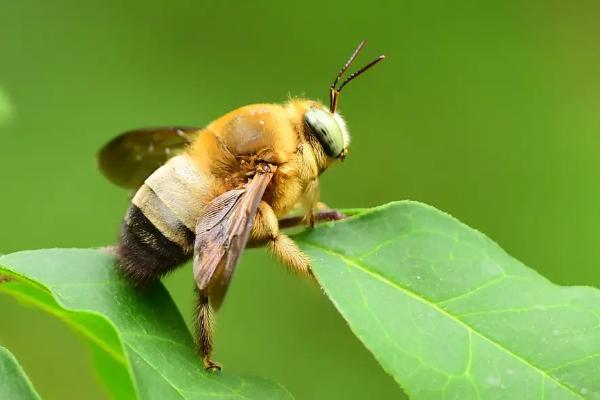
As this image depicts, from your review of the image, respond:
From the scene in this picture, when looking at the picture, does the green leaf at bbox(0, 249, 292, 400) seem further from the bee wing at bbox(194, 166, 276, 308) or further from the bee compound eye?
the bee compound eye

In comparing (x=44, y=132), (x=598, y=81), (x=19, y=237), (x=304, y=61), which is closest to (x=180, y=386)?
(x=19, y=237)

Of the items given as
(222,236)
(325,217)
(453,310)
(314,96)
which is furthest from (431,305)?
(314,96)

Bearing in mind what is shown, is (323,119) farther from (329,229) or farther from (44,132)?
(44,132)

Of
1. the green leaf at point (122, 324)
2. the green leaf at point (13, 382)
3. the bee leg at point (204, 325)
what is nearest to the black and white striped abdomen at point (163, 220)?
the bee leg at point (204, 325)

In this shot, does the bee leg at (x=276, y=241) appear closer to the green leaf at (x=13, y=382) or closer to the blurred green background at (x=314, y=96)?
the green leaf at (x=13, y=382)

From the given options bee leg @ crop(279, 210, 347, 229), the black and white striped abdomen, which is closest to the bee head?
bee leg @ crop(279, 210, 347, 229)

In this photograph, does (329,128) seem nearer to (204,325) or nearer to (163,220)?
(163,220)

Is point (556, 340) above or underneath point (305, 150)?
underneath
